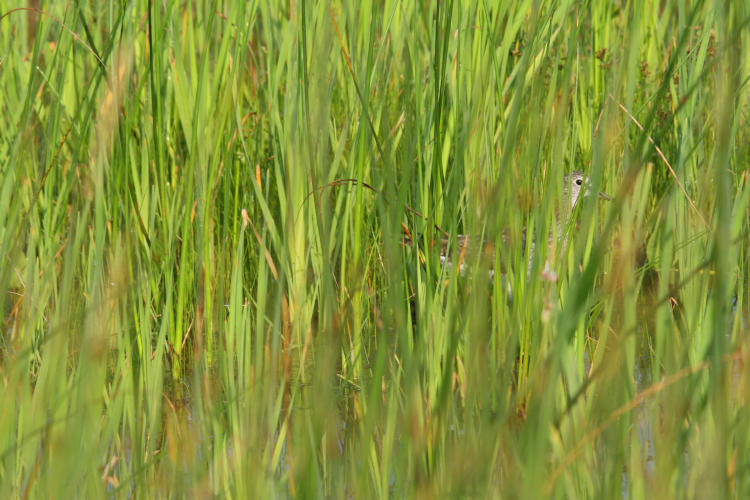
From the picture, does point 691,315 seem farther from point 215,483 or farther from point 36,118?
point 36,118

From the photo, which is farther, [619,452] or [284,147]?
[284,147]

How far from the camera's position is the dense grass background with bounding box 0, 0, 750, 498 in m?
1.17

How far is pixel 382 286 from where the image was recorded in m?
2.22

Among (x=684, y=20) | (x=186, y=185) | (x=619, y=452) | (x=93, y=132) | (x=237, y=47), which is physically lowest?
(x=619, y=452)

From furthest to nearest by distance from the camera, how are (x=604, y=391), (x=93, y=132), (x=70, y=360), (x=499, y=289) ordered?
(x=93, y=132), (x=70, y=360), (x=499, y=289), (x=604, y=391)

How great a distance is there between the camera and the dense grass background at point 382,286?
45.9 inches

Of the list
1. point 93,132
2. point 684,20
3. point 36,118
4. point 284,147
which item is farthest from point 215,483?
point 684,20

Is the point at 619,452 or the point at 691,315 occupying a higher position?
the point at 691,315

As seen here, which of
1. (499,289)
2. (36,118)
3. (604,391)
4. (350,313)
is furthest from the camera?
(36,118)

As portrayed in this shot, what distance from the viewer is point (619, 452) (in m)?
1.15

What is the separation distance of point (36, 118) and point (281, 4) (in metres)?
0.83

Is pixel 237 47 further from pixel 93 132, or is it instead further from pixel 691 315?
pixel 691 315

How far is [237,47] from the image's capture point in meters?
2.27

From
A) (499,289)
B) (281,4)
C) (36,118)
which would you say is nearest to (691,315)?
(499,289)
